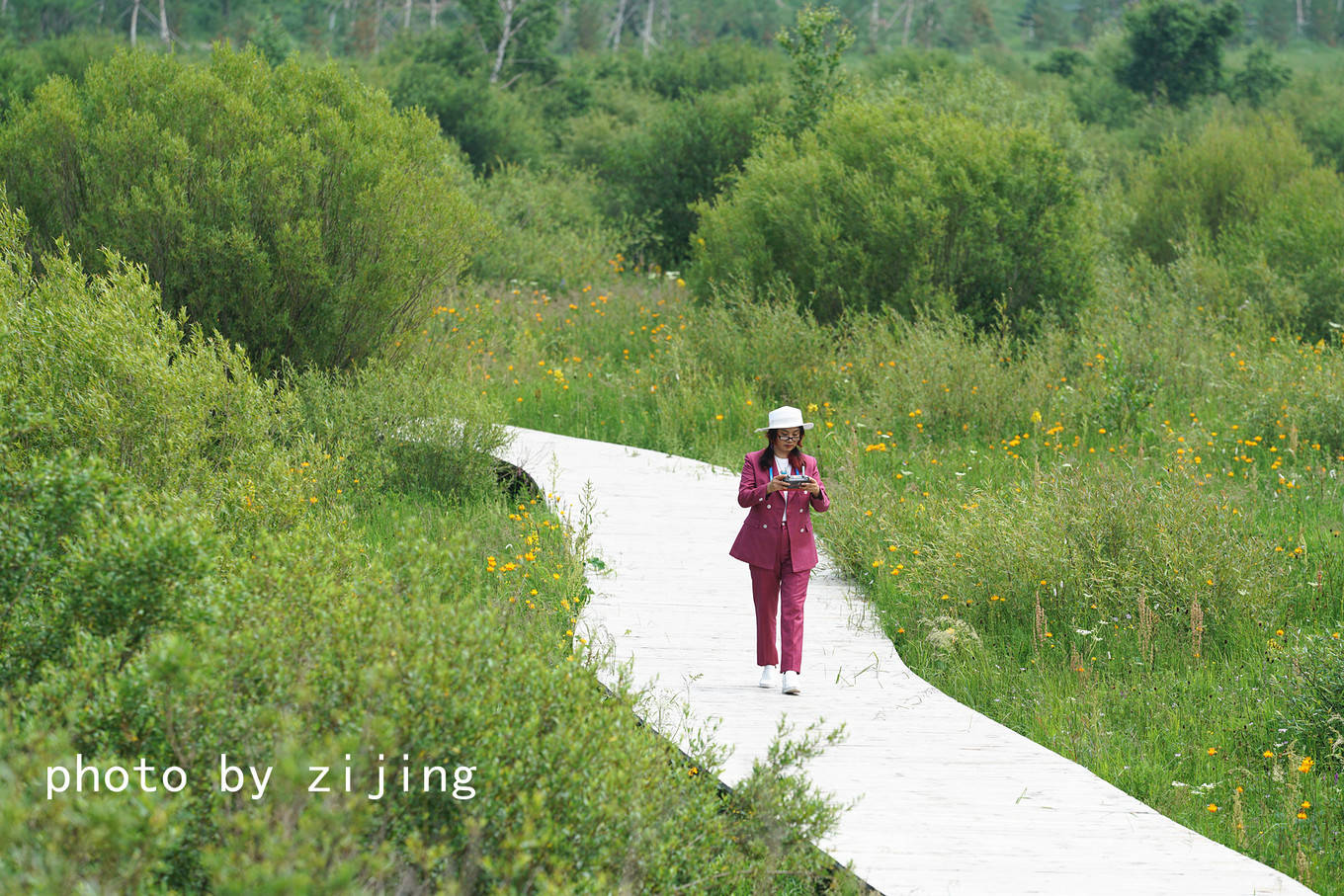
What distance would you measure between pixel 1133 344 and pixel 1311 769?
7.86 m

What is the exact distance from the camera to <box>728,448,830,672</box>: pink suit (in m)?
5.69

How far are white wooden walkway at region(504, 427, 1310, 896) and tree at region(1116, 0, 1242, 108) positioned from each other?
37590 millimetres

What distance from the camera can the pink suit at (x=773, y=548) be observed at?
5.69m

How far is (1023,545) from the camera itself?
720 centimetres

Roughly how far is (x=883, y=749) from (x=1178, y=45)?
40.4 m

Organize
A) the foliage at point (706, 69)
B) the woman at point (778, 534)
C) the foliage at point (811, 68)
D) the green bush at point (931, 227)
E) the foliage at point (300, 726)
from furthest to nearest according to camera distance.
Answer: the foliage at point (706, 69)
the foliage at point (811, 68)
the green bush at point (931, 227)
the woman at point (778, 534)
the foliage at point (300, 726)

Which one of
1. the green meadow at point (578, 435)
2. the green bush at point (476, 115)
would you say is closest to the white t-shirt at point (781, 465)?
the green meadow at point (578, 435)

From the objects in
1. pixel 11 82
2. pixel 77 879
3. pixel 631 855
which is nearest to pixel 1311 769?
pixel 631 855

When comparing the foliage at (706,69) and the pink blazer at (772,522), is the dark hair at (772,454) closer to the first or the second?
the pink blazer at (772,522)

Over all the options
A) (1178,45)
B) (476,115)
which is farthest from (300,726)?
(1178,45)

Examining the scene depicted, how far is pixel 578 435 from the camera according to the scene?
1172 cm

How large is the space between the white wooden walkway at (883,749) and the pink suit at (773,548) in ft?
1.14

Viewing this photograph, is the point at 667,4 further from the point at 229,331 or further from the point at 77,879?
the point at 77,879

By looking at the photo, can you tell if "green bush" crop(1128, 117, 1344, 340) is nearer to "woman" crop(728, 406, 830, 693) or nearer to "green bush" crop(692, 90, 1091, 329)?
"green bush" crop(692, 90, 1091, 329)
